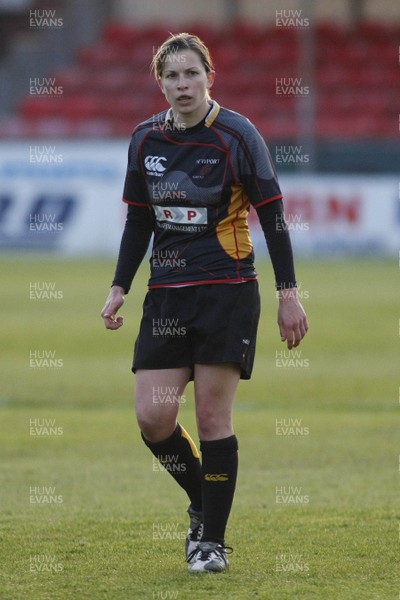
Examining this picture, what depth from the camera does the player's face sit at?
494 centimetres

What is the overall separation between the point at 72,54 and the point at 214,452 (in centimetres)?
3022

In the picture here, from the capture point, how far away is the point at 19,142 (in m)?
27.2

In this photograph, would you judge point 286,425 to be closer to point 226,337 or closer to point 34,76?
point 226,337

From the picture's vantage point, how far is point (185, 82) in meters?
4.93

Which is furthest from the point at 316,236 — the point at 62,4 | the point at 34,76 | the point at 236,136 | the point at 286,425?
the point at 236,136

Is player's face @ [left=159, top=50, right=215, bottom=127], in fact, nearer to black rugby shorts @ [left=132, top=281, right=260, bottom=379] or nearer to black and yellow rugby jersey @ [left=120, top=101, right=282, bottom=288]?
black and yellow rugby jersey @ [left=120, top=101, right=282, bottom=288]

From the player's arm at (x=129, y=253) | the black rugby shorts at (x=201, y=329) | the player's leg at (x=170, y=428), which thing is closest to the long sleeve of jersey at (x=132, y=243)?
the player's arm at (x=129, y=253)

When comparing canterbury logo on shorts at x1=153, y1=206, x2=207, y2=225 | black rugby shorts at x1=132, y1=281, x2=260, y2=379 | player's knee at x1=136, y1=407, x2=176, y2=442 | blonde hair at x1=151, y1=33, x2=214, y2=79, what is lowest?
player's knee at x1=136, y1=407, x2=176, y2=442

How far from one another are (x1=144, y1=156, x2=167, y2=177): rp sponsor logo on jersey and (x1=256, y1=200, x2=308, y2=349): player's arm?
45 centimetres

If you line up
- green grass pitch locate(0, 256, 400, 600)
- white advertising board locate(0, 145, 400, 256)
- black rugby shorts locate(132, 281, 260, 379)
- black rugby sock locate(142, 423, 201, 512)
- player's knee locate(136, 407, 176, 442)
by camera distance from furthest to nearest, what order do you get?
white advertising board locate(0, 145, 400, 256)
black rugby sock locate(142, 423, 201, 512)
player's knee locate(136, 407, 176, 442)
black rugby shorts locate(132, 281, 260, 379)
green grass pitch locate(0, 256, 400, 600)

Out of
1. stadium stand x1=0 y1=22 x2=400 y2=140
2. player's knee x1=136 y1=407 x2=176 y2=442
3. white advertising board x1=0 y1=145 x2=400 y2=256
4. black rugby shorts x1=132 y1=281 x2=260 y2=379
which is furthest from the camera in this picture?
stadium stand x1=0 y1=22 x2=400 y2=140

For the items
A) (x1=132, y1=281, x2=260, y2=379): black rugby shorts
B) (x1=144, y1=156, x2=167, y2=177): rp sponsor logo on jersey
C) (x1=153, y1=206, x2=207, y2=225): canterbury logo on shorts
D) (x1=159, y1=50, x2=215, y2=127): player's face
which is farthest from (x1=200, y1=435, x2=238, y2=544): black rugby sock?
(x1=159, y1=50, x2=215, y2=127): player's face

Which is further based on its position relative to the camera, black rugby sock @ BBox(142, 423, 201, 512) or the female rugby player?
black rugby sock @ BBox(142, 423, 201, 512)

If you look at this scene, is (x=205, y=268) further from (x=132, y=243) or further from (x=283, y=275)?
(x=132, y=243)
